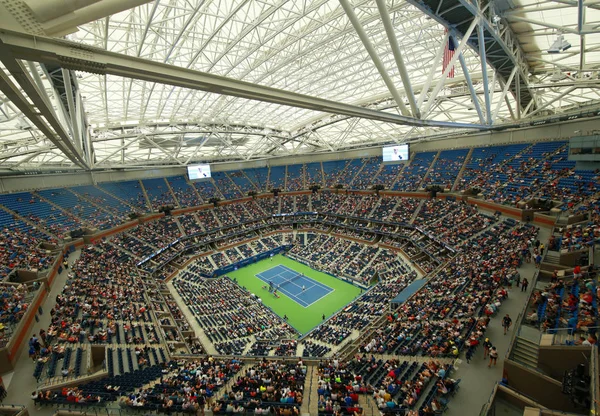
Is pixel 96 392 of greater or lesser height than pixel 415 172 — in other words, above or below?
below

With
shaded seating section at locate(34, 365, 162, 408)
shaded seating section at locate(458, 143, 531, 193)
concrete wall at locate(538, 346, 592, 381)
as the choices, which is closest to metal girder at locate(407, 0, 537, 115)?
shaded seating section at locate(458, 143, 531, 193)

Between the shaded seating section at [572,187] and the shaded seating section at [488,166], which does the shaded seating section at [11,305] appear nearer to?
the shaded seating section at [572,187]

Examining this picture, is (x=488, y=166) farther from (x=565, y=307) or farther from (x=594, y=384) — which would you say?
(x=594, y=384)

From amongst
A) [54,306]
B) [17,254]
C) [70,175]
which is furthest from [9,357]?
[70,175]

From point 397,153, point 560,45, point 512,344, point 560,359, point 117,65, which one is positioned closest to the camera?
point 117,65

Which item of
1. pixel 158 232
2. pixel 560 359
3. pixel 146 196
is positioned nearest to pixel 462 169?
pixel 560 359

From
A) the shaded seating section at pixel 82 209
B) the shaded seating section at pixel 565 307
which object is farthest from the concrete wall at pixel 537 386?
the shaded seating section at pixel 82 209
